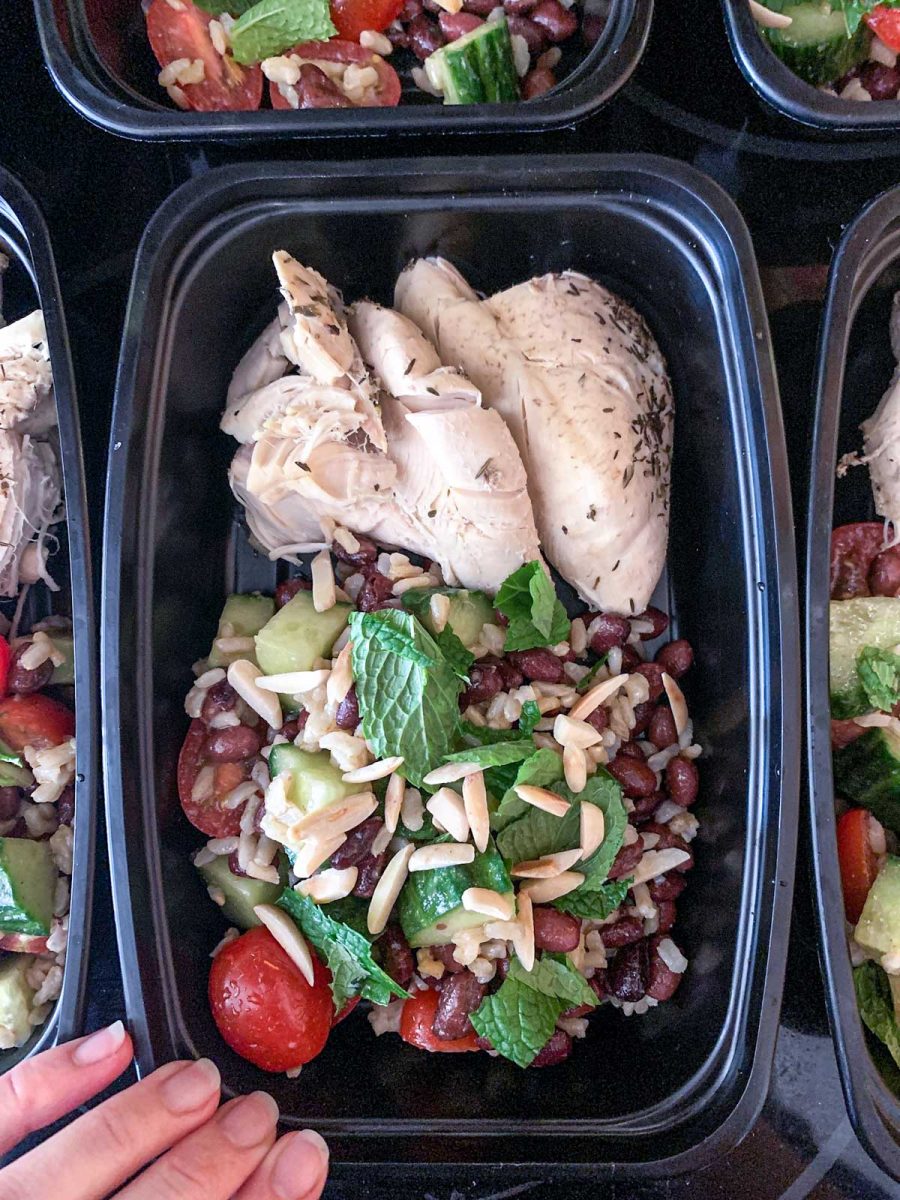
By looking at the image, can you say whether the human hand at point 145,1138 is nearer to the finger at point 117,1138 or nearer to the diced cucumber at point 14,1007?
the finger at point 117,1138

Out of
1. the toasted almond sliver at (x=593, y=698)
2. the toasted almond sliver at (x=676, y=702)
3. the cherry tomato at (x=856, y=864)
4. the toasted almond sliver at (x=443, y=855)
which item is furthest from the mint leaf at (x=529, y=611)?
the cherry tomato at (x=856, y=864)

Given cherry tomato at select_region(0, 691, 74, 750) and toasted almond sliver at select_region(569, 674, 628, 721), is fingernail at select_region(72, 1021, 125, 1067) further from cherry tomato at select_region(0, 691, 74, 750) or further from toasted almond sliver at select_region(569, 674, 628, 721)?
toasted almond sliver at select_region(569, 674, 628, 721)

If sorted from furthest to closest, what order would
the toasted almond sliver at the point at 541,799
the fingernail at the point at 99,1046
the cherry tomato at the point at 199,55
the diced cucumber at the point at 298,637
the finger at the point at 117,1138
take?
the cherry tomato at the point at 199,55 < the diced cucumber at the point at 298,637 < the toasted almond sliver at the point at 541,799 < the fingernail at the point at 99,1046 < the finger at the point at 117,1138

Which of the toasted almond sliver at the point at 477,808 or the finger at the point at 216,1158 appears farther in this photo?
the toasted almond sliver at the point at 477,808

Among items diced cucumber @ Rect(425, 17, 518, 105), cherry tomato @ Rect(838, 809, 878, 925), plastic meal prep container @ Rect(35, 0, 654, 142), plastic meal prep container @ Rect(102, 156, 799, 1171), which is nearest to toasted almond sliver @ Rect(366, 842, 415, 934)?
plastic meal prep container @ Rect(102, 156, 799, 1171)

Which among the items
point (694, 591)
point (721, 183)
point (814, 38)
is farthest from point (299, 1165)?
point (814, 38)

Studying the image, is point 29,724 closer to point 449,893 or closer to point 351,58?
point 449,893

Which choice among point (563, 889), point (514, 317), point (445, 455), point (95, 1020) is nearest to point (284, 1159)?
point (95, 1020)
